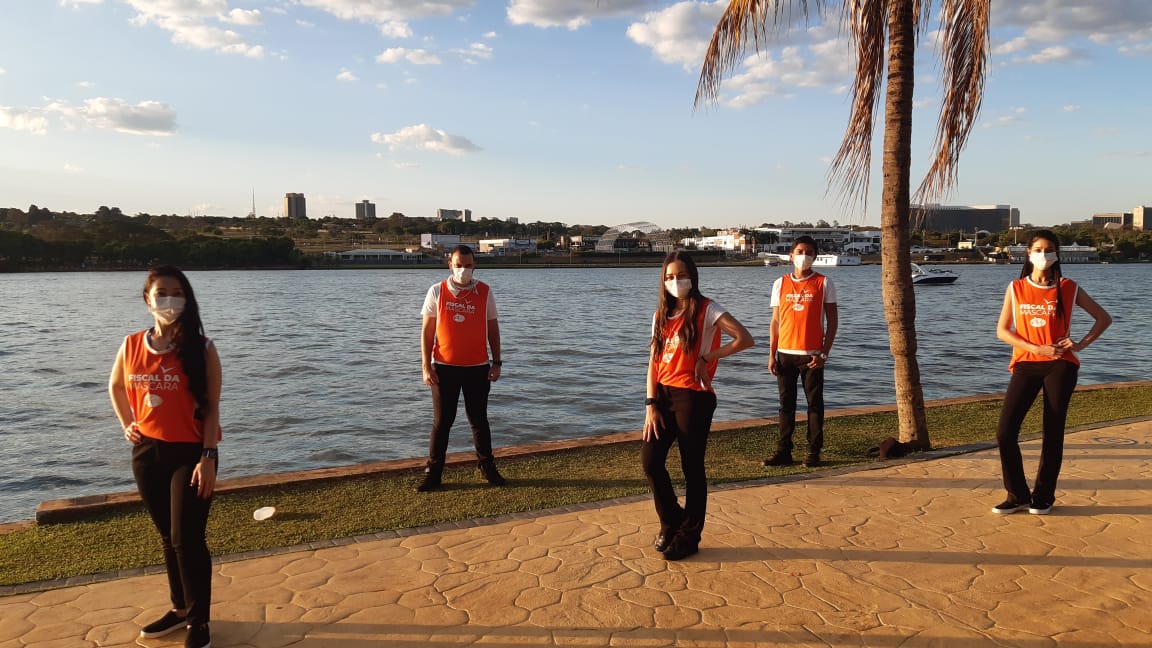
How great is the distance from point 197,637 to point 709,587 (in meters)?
2.41

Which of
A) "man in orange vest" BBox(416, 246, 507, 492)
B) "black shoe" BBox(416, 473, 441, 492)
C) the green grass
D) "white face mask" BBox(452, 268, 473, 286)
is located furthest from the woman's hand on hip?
"black shoe" BBox(416, 473, 441, 492)

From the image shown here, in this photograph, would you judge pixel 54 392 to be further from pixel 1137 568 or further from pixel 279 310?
pixel 279 310

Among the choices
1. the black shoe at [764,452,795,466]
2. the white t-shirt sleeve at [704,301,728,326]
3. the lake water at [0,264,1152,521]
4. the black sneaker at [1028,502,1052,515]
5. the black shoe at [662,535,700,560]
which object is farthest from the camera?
the lake water at [0,264,1152,521]

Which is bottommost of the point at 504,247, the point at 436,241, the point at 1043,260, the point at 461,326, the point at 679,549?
the point at 679,549

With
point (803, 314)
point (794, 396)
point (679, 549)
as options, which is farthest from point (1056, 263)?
point (679, 549)

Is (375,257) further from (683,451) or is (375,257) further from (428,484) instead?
(683,451)

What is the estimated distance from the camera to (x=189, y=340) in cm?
351

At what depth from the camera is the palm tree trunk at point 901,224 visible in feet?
23.7

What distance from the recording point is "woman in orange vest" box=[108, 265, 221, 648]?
3486 millimetres

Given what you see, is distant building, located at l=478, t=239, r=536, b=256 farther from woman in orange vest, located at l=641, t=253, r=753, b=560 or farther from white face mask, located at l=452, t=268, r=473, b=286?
woman in orange vest, located at l=641, t=253, r=753, b=560

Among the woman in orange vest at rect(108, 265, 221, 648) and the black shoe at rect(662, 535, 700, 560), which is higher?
the woman in orange vest at rect(108, 265, 221, 648)

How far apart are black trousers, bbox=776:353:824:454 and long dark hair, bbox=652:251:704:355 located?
2.49 meters

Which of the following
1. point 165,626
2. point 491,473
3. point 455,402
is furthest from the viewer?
point 491,473

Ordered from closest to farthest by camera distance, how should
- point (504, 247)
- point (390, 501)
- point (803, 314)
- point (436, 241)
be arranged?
point (390, 501) → point (803, 314) → point (436, 241) → point (504, 247)
